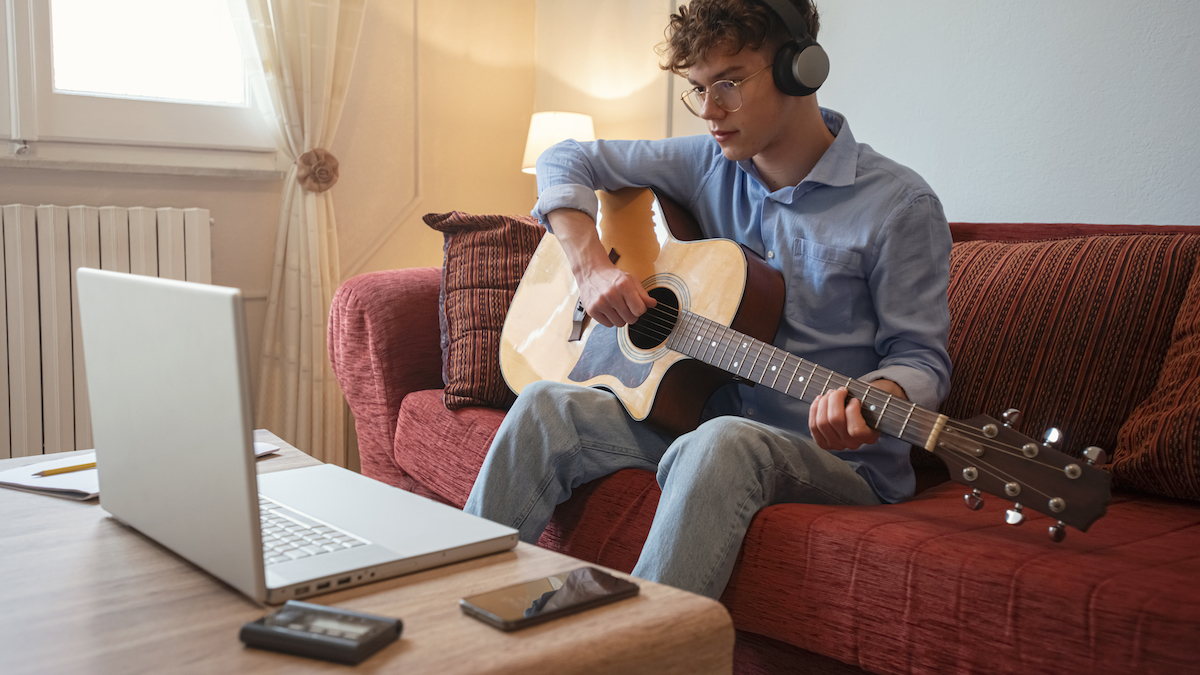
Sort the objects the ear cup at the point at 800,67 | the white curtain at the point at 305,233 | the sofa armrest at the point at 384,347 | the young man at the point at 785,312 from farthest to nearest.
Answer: the white curtain at the point at 305,233, the sofa armrest at the point at 384,347, the ear cup at the point at 800,67, the young man at the point at 785,312

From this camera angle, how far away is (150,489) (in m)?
0.77

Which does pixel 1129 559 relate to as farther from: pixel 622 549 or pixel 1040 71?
pixel 1040 71

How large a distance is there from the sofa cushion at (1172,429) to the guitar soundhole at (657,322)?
68 centimetres

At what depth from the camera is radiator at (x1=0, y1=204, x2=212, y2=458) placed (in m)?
2.33

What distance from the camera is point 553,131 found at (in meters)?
2.79

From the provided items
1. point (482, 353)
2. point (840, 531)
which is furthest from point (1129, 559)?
point (482, 353)

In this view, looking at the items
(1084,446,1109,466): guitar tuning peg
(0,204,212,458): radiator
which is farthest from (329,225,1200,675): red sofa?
(0,204,212,458): radiator

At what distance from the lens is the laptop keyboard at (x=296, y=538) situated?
729 mm

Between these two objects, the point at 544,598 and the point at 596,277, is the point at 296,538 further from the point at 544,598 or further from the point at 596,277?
the point at 596,277

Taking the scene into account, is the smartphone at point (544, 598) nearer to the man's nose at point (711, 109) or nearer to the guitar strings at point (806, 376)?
the guitar strings at point (806, 376)

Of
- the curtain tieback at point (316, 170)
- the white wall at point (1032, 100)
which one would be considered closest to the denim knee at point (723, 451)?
the white wall at point (1032, 100)

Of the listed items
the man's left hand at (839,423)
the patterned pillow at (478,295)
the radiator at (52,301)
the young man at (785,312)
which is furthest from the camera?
the radiator at (52,301)

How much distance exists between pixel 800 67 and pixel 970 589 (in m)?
0.77

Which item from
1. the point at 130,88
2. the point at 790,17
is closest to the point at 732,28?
the point at 790,17
